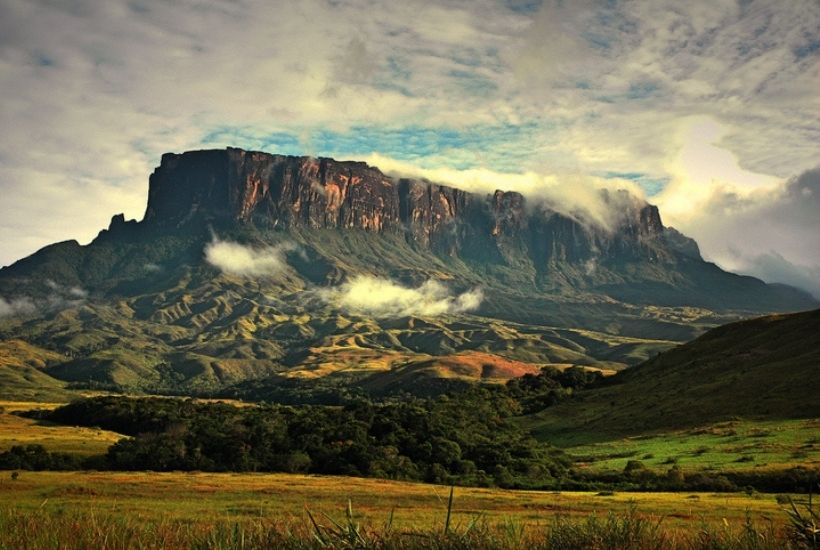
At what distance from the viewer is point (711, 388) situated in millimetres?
127500

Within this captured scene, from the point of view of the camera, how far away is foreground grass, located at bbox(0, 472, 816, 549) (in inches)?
440

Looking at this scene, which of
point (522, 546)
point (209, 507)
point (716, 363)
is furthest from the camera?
point (716, 363)

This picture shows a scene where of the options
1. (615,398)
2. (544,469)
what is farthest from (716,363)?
(544,469)

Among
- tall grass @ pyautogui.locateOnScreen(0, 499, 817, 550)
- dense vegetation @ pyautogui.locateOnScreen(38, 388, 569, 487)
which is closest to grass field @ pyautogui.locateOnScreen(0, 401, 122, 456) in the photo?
dense vegetation @ pyautogui.locateOnScreen(38, 388, 569, 487)

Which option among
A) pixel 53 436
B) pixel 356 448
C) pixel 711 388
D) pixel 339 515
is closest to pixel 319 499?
pixel 339 515

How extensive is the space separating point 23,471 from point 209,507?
52609 millimetres

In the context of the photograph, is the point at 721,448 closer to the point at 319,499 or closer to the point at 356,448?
the point at 356,448

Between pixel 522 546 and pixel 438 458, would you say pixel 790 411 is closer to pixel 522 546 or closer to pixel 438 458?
pixel 438 458

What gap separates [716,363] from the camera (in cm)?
14512

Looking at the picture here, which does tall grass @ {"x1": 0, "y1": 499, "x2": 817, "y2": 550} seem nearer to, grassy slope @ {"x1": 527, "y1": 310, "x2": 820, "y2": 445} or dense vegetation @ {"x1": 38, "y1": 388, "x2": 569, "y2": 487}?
dense vegetation @ {"x1": 38, "y1": 388, "x2": 569, "y2": 487}

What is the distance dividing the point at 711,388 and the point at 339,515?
97502mm

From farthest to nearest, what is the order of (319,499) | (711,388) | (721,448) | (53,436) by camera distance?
(53,436) → (711,388) → (721,448) → (319,499)

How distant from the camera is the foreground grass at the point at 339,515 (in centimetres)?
1118

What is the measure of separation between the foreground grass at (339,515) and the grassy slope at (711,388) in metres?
49.6
